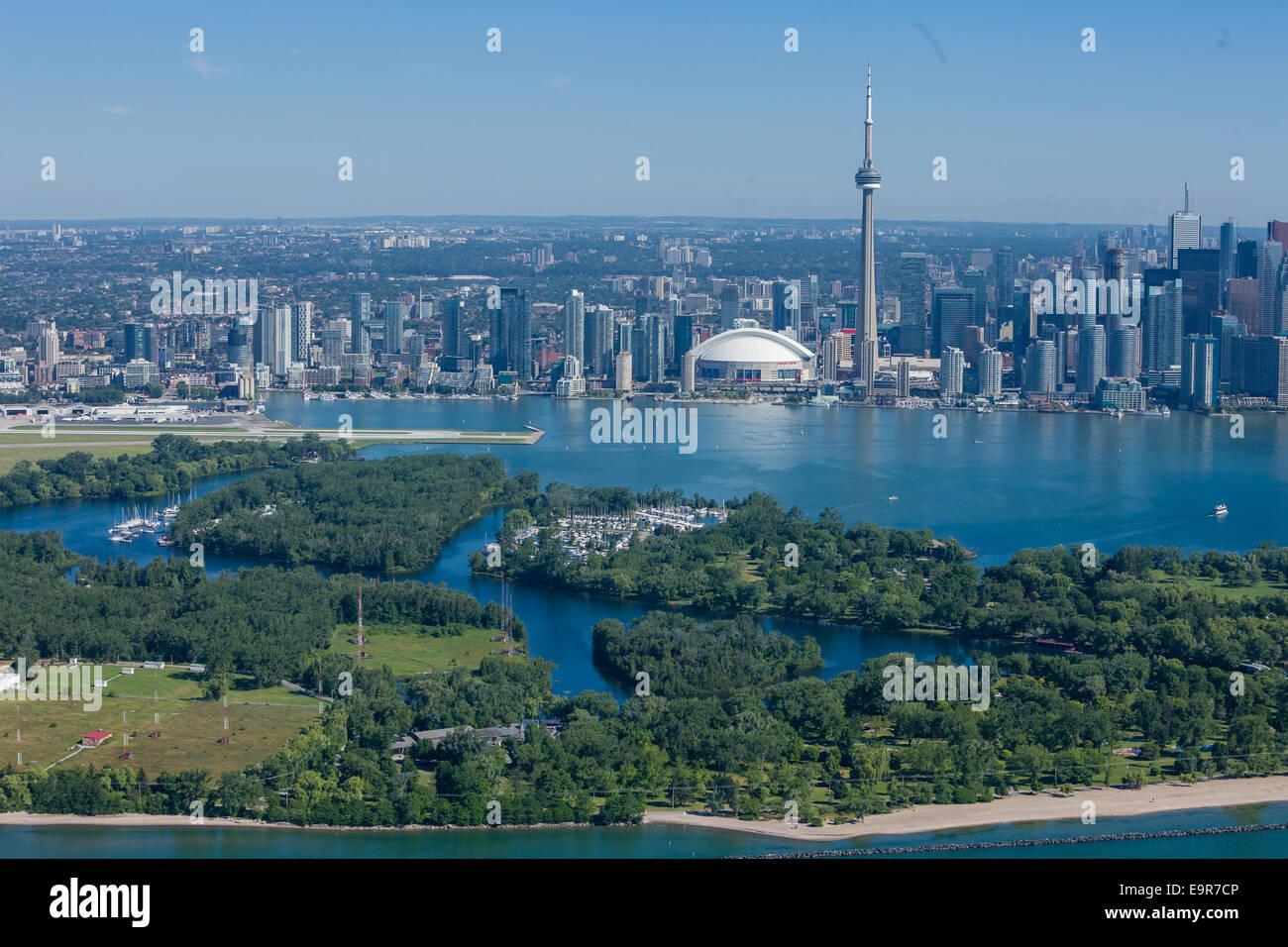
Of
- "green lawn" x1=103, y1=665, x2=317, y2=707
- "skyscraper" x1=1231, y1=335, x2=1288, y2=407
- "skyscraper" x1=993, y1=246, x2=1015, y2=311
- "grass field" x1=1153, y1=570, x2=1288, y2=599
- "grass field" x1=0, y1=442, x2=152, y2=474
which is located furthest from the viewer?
"skyscraper" x1=993, y1=246, x2=1015, y2=311

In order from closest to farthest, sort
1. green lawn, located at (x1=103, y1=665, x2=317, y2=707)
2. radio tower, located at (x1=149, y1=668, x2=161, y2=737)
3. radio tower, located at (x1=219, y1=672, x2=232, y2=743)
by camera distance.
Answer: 1. radio tower, located at (x1=219, y1=672, x2=232, y2=743)
2. radio tower, located at (x1=149, y1=668, x2=161, y2=737)
3. green lawn, located at (x1=103, y1=665, x2=317, y2=707)

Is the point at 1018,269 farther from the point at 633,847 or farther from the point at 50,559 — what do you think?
the point at 633,847

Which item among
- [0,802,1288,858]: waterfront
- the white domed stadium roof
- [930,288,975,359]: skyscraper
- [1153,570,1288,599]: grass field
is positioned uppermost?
[930,288,975,359]: skyscraper

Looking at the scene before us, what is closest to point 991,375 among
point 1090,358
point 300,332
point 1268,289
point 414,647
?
point 1090,358

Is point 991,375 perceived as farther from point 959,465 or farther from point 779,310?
point 779,310

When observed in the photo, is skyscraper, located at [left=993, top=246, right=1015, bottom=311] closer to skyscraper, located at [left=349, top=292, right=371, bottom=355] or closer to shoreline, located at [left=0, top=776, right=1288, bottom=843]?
skyscraper, located at [left=349, top=292, right=371, bottom=355]

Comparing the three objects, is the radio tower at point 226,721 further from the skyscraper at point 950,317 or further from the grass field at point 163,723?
the skyscraper at point 950,317

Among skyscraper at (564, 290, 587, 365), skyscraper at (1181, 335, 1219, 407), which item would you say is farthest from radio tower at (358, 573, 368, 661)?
skyscraper at (564, 290, 587, 365)

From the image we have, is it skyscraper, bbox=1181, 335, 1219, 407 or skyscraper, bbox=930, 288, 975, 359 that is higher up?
skyscraper, bbox=930, 288, 975, 359
